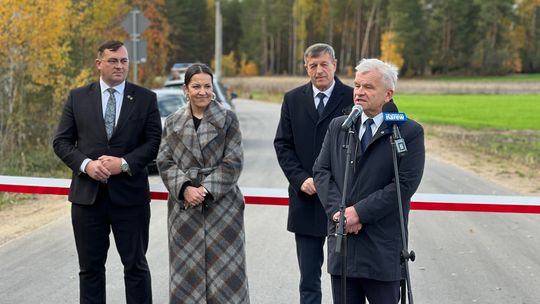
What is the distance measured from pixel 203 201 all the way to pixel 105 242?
95cm

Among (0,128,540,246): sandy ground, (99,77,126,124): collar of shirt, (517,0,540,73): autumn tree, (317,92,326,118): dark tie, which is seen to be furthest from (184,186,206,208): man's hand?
(517,0,540,73): autumn tree

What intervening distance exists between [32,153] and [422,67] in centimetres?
10066

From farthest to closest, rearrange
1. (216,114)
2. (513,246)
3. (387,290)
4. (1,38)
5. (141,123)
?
(1,38)
(513,246)
(141,123)
(216,114)
(387,290)

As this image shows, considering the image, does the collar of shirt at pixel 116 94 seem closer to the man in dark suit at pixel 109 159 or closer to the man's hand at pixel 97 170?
the man in dark suit at pixel 109 159

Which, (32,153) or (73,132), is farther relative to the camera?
(32,153)

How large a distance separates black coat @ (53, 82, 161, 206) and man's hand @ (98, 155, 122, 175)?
7cm

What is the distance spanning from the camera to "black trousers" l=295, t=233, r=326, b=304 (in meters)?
5.12

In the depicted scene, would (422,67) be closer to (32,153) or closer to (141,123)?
(32,153)

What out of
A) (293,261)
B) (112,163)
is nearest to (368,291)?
(112,163)

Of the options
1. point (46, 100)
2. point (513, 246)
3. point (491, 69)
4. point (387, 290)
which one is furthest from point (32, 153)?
point (491, 69)

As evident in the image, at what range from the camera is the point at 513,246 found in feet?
27.1

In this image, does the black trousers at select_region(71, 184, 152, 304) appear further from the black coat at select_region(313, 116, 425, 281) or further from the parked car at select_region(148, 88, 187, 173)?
the parked car at select_region(148, 88, 187, 173)

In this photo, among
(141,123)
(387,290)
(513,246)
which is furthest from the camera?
(513,246)

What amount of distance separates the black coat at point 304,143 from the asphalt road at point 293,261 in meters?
1.22
